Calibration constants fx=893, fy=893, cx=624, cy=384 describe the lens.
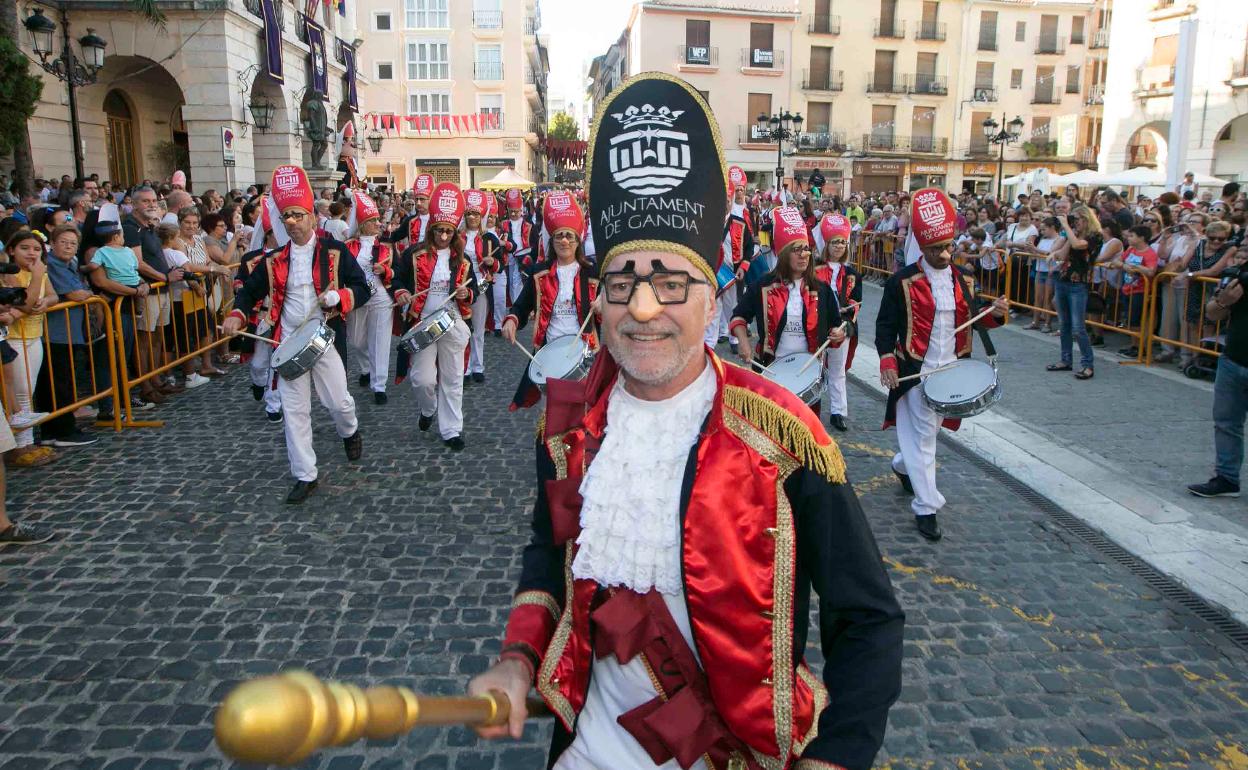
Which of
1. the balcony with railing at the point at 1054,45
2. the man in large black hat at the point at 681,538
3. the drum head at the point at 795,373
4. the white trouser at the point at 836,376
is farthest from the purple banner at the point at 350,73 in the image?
the balcony with railing at the point at 1054,45

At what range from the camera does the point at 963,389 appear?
584cm

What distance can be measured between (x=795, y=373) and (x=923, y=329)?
971mm

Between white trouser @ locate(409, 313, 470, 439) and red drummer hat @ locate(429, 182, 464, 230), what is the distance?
1144 mm

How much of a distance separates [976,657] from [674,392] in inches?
121

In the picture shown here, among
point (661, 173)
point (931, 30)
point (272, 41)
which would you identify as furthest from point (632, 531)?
point (931, 30)

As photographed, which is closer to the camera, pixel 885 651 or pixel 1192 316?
pixel 885 651

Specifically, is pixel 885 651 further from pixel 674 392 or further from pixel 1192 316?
pixel 1192 316

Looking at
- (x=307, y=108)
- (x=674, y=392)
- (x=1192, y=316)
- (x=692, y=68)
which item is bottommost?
(x=1192, y=316)

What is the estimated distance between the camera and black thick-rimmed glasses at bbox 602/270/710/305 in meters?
2.07

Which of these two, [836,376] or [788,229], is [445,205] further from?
[836,376]

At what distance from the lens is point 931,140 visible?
178 feet

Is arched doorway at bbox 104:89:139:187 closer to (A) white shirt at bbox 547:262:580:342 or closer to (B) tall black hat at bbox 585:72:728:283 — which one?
(A) white shirt at bbox 547:262:580:342

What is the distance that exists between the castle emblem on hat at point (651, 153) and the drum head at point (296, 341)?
16.8 feet

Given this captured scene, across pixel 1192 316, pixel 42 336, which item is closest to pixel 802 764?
pixel 42 336
